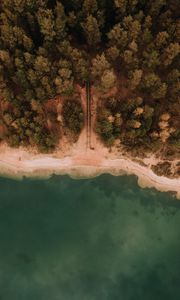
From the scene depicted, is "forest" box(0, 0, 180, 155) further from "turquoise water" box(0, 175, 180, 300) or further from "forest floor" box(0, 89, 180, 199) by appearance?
"turquoise water" box(0, 175, 180, 300)

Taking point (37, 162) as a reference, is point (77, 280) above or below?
below

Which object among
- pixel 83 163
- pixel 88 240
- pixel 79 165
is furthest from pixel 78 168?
pixel 88 240

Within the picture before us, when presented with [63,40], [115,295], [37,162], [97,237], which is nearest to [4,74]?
[63,40]

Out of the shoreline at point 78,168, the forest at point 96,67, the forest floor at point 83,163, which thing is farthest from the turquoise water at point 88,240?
the forest at point 96,67

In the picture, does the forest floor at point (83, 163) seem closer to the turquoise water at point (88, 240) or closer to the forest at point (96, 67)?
the turquoise water at point (88, 240)

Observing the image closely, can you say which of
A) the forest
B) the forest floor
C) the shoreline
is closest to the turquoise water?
the shoreline

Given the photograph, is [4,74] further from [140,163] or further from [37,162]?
[140,163]

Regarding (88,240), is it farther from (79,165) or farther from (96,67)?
(96,67)
